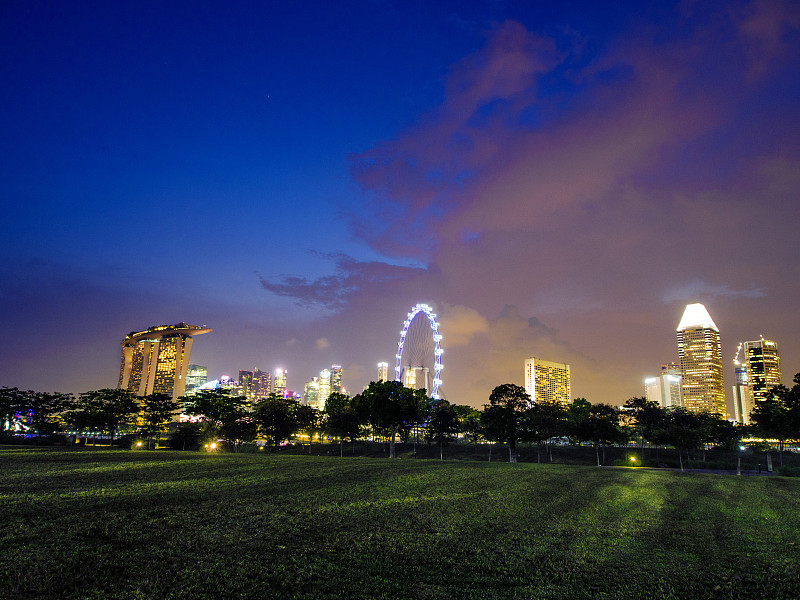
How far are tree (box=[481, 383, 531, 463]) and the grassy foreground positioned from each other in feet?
137

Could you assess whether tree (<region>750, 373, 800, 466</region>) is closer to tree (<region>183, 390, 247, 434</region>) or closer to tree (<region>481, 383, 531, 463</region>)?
tree (<region>481, 383, 531, 463</region>)

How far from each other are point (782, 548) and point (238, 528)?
1468 cm

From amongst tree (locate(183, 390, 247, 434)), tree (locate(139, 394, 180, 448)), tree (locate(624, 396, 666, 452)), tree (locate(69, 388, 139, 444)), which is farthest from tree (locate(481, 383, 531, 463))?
tree (locate(69, 388, 139, 444))

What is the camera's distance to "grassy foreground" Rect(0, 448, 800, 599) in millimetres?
8477

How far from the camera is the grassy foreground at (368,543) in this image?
8477 mm

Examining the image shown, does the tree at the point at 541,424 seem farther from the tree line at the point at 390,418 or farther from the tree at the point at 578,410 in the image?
the tree at the point at 578,410

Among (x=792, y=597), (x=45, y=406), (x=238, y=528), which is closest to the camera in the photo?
(x=792, y=597)

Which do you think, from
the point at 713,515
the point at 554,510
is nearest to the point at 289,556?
the point at 554,510

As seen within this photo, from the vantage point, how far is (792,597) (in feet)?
29.2

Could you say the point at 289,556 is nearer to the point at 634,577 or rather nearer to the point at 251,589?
the point at 251,589

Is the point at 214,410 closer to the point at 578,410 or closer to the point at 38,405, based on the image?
the point at 38,405

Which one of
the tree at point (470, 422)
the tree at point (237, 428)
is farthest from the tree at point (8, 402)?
the tree at point (470, 422)

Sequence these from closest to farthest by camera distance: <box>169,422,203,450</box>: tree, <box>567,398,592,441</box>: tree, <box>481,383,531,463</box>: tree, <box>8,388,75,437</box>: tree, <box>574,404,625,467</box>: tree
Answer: <box>481,383,531,463</box>: tree < <box>169,422,203,450</box>: tree < <box>574,404,625,467</box>: tree < <box>8,388,75,437</box>: tree < <box>567,398,592,441</box>: tree

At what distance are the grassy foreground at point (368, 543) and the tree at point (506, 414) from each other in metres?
41.8
